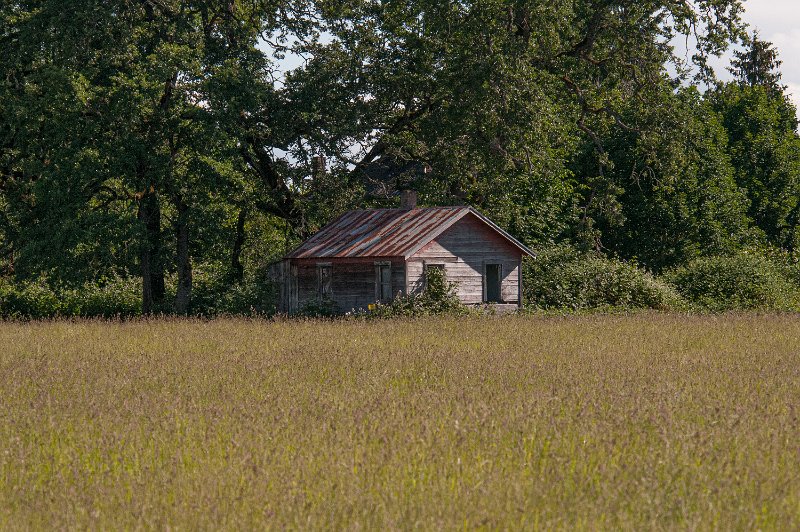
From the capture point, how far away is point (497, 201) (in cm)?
3681

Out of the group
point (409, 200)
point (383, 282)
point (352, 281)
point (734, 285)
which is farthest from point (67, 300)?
point (734, 285)

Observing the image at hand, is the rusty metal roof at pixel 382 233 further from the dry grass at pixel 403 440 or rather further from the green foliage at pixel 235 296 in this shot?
the dry grass at pixel 403 440

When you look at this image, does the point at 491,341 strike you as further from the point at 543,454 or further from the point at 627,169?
the point at 627,169

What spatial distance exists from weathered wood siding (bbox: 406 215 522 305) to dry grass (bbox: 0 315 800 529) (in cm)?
1498

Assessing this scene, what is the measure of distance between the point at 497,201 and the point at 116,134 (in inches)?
519

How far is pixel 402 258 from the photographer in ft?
→ 103

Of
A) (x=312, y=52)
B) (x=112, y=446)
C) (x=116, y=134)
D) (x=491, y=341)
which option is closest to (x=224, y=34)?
(x=312, y=52)

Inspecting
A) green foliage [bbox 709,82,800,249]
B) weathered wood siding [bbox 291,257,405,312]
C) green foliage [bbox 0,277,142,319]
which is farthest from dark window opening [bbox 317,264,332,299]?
Answer: green foliage [bbox 709,82,800,249]

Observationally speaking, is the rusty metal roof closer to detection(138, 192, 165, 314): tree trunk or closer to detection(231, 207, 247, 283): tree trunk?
detection(231, 207, 247, 283): tree trunk

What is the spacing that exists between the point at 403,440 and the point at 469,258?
24416 mm

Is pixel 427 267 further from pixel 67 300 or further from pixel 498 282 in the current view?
pixel 67 300

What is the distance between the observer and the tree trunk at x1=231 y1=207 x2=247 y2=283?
37634 millimetres

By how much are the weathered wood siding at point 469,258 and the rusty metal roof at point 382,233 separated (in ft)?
1.36

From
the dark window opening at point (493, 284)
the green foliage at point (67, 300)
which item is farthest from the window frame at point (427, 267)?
the green foliage at point (67, 300)
